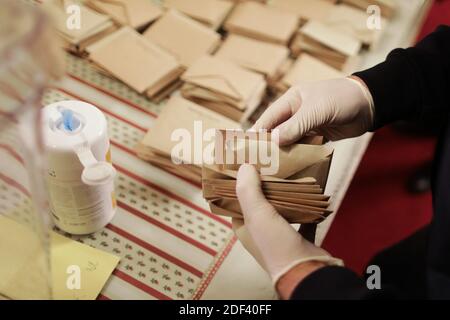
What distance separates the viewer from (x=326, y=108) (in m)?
0.99

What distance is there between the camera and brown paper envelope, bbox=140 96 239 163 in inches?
43.6

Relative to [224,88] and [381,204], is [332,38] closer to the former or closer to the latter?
[224,88]

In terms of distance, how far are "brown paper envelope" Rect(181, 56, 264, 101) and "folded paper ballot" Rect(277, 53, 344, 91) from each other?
83 mm

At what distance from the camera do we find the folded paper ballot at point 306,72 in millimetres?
1359

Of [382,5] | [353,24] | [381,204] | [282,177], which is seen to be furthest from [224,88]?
[381,204]

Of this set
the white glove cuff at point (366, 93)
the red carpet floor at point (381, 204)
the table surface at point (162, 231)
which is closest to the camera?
the table surface at point (162, 231)

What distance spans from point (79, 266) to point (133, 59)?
2.13 ft

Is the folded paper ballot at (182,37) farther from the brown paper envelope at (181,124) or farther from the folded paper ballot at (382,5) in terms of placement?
the folded paper ballot at (382,5)

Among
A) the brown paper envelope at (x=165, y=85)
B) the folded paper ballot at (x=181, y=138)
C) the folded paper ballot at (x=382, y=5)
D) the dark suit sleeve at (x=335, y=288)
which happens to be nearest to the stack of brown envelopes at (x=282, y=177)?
the dark suit sleeve at (x=335, y=288)

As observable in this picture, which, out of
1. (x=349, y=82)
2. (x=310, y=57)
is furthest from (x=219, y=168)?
(x=310, y=57)

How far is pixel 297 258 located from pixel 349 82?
44 cm

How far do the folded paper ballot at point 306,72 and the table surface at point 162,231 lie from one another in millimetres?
234

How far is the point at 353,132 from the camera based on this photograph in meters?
1.08

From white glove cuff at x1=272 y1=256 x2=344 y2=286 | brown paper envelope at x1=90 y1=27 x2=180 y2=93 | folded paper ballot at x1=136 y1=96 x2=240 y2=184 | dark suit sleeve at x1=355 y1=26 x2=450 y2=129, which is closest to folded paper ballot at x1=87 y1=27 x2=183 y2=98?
brown paper envelope at x1=90 y1=27 x2=180 y2=93
